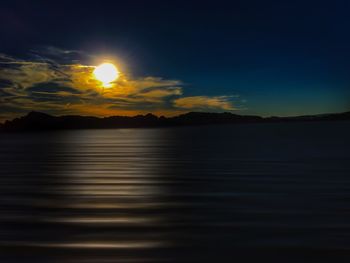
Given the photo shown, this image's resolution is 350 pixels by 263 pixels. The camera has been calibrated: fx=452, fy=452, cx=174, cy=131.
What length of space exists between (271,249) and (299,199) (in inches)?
198

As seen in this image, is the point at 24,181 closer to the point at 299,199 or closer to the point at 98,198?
the point at 98,198

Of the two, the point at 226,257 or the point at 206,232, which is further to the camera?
the point at 206,232

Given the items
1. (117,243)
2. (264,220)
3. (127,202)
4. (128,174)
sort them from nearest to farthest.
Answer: (117,243)
(264,220)
(127,202)
(128,174)

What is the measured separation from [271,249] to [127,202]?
503 centimetres

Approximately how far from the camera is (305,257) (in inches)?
266

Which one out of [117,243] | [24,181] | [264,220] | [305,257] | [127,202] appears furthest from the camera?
[24,181]

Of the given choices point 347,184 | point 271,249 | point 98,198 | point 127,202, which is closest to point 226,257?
point 271,249

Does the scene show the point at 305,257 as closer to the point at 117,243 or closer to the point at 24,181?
the point at 117,243

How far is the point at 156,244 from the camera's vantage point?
7531mm

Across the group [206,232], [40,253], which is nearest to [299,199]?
[206,232]

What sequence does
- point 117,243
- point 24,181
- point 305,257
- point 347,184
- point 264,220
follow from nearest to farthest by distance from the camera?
point 305,257 → point 117,243 → point 264,220 → point 347,184 → point 24,181

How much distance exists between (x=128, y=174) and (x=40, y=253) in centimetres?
1112

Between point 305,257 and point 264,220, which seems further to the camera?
point 264,220

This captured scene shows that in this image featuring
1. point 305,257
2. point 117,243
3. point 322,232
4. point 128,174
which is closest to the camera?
point 305,257
